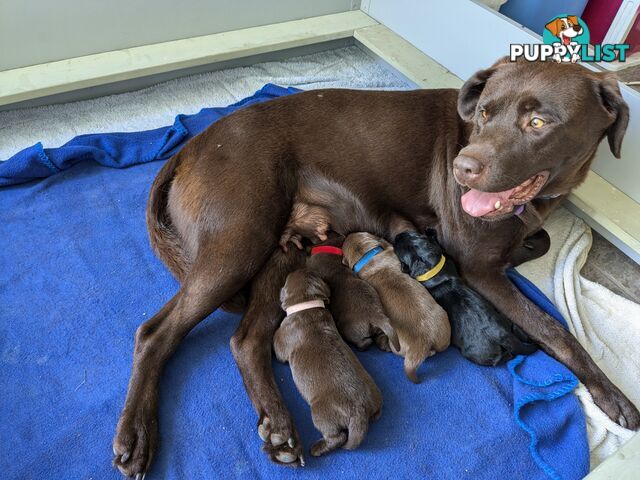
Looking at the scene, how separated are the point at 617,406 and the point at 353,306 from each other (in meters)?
1.01

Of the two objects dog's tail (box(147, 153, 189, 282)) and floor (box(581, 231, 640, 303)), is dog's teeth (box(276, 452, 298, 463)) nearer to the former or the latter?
dog's tail (box(147, 153, 189, 282))

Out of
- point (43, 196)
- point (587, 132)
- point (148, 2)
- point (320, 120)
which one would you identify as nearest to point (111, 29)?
point (148, 2)

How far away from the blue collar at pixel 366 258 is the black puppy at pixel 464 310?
104 mm

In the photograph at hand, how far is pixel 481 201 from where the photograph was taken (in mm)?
2182

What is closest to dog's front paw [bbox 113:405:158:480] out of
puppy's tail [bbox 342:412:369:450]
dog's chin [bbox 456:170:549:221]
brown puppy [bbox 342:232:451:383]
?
puppy's tail [bbox 342:412:369:450]

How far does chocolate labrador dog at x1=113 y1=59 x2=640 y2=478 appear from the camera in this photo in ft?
6.34

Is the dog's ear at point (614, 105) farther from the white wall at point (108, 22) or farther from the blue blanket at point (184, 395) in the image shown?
the white wall at point (108, 22)

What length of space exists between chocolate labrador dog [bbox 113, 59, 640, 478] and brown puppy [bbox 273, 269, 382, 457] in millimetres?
128

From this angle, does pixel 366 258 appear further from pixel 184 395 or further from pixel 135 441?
pixel 135 441

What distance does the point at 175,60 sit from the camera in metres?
3.45

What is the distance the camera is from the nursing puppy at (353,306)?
212 centimetres

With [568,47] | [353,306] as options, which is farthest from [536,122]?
[568,47]

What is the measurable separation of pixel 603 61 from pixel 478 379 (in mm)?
1839

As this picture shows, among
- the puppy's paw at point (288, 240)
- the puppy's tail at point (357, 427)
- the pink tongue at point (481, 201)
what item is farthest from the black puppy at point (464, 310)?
the puppy's tail at point (357, 427)
